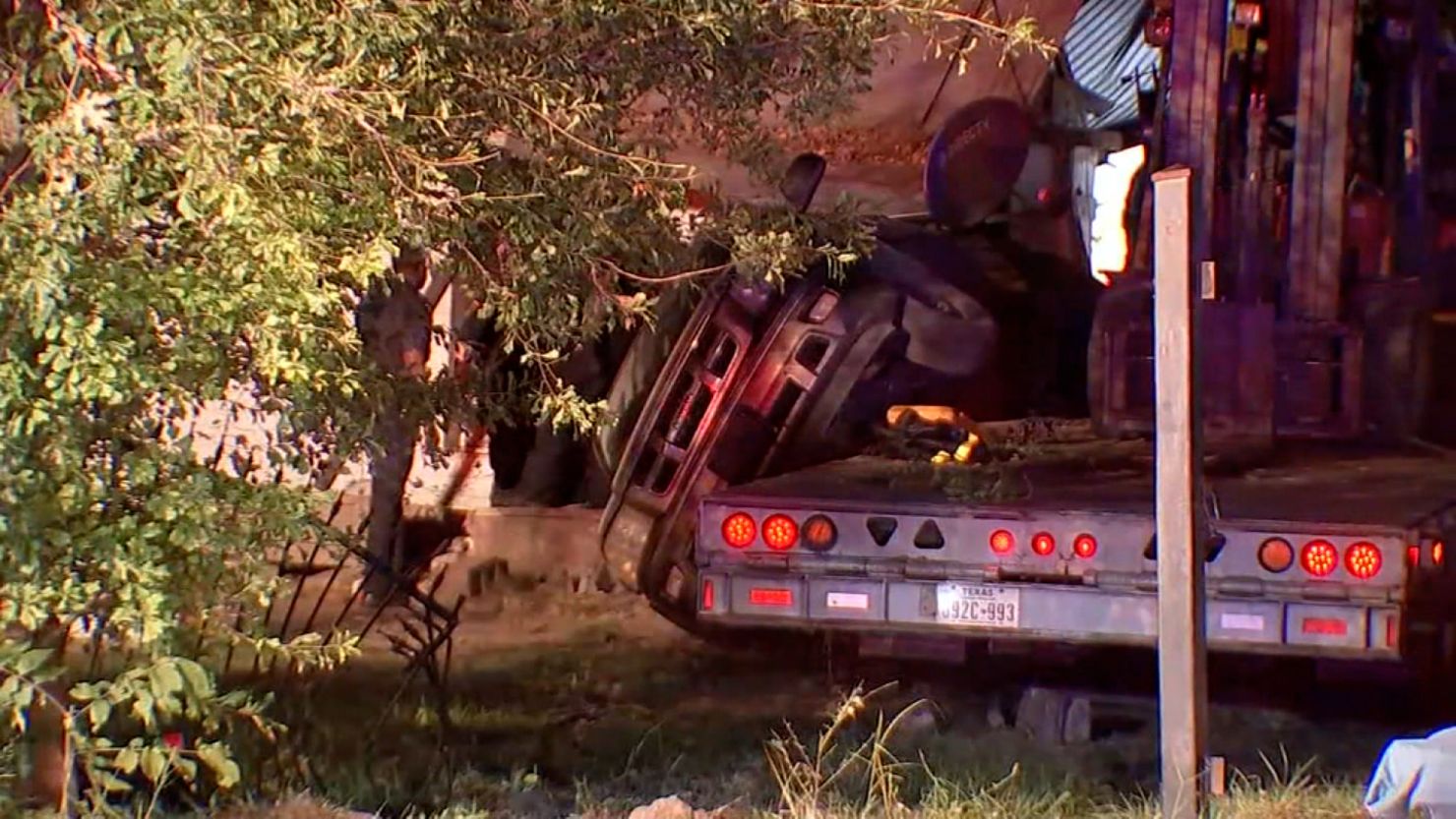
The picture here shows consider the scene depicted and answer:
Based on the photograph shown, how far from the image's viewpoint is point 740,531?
5.86 metres

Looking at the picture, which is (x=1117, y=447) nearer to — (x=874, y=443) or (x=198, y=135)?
(x=874, y=443)

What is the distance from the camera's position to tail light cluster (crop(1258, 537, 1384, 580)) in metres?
5.15

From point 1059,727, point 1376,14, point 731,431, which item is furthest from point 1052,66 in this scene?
point 1059,727

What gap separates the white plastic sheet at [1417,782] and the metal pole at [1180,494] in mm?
456

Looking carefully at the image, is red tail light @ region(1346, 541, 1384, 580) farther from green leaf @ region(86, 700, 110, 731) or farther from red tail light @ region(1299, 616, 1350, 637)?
green leaf @ region(86, 700, 110, 731)

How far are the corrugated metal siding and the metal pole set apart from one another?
522 centimetres

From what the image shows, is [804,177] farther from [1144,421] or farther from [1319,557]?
[1319,557]

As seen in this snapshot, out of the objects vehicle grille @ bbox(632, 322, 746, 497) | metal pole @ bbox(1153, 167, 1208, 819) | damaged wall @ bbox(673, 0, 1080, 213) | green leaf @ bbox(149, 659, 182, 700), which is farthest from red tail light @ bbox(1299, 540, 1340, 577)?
damaged wall @ bbox(673, 0, 1080, 213)

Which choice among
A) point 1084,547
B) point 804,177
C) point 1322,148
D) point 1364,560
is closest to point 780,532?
point 1084,547

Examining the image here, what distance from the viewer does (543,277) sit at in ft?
14.9

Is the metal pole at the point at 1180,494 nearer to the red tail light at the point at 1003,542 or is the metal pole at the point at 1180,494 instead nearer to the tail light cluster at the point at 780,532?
the red tail light at the point at 1003,542

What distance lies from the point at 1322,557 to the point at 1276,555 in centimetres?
13

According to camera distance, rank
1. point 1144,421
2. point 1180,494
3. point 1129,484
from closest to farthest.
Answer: point 1180,494 < point 1129,484 < point 1144,421

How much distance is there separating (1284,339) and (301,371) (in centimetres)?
409
